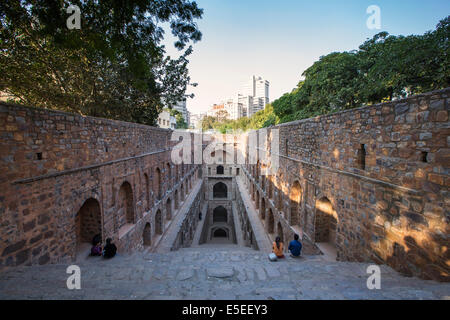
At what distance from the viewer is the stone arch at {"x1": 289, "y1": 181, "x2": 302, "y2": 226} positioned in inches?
342

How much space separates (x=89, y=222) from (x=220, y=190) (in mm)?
25902

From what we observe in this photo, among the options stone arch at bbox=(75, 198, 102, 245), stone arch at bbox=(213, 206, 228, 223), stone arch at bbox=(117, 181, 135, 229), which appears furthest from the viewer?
stone arch at bbox=(213, 206, 228, 223)

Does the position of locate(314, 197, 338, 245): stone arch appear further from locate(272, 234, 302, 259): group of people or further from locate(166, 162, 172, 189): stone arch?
locate(166, 162, 172, 189): stone arch

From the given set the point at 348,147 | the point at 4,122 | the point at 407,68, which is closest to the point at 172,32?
the point at 4,122

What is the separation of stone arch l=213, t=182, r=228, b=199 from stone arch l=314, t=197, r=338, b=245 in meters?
24.8

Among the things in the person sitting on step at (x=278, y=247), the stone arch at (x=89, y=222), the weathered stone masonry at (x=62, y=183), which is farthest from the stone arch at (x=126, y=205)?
the person sitting on step at (x=278, y=247)

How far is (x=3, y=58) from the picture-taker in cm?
843

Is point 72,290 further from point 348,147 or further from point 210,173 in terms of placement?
point 210,173

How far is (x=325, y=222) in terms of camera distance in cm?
684

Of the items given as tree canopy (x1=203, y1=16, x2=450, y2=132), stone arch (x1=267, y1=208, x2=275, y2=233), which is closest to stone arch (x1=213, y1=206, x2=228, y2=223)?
tree canopy (x1=203, y1=16, x2=450, y2=132)

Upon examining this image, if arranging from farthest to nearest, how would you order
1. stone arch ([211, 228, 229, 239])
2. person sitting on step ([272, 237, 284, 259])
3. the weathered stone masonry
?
1. stone arch ([211, 228, 229, 239])
2. person sitting on step ([272, 237, 284, 259])
3. the weathered stone masonry

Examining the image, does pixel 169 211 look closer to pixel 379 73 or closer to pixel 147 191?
pixel 147 191

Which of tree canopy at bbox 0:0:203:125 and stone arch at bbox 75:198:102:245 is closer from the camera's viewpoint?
tree canopy at bbox 0:0:203:125

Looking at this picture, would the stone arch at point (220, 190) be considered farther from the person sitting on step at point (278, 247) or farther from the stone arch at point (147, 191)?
the person sitting on step at point (278, 247)
